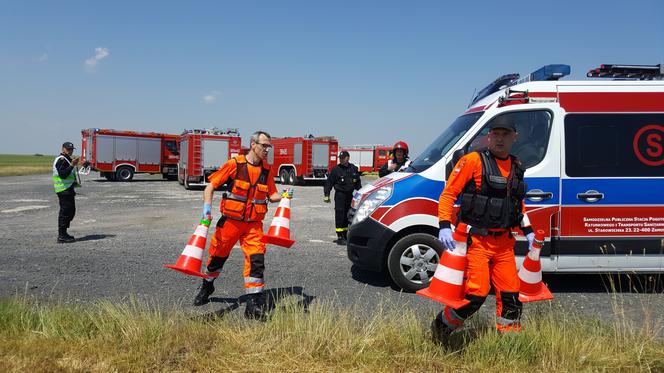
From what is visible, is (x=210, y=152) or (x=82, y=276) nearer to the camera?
(x=82, y=276)

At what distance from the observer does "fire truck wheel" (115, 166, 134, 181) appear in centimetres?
2806

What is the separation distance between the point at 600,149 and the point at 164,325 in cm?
470

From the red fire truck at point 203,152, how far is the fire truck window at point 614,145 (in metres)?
19.9

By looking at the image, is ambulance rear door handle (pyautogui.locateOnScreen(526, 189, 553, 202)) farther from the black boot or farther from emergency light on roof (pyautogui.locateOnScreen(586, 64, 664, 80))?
the black boot

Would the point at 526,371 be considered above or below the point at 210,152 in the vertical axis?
below

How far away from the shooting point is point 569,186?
509 cm

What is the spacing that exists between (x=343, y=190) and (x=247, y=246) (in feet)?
14.2

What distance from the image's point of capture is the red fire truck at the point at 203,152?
76.1 feet

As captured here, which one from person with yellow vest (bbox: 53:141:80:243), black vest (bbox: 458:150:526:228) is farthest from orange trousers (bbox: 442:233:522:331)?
person with yellow vest (bbox: 53:141:80:243)

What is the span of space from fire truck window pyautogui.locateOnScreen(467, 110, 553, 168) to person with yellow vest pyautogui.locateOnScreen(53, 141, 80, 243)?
6929 millimetres

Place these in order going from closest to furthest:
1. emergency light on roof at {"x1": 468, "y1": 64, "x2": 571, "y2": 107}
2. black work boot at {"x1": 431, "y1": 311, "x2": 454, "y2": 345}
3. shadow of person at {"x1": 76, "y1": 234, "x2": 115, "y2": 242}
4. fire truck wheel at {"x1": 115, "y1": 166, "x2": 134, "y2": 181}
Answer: black work boot at {"x1": 431, "y1": 311, "x2": 454, "y2": 345} → emergency light on roof at {"x1": 468, "y1": 64, "x2": 571, "y2": 107} → shadow of person at {"x1": 76, "y1": 234, "x2": 115, "y2": 242} → fire truck wheel at {"x1": 115, "y1": 166, "x2": 134, "y2": 181}

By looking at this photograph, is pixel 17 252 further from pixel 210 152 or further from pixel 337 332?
pixel 210 152

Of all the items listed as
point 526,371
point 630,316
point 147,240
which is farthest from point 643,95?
point 147,240

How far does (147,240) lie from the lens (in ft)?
28.8
